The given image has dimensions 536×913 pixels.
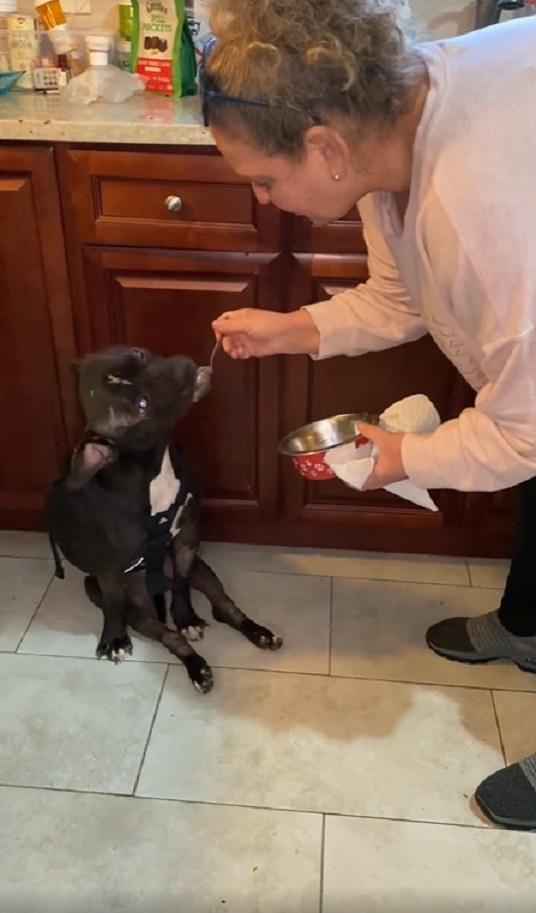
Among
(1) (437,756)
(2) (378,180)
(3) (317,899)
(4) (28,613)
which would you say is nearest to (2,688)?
(4) (28,613)

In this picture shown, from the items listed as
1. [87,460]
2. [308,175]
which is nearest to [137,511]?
[87,460]

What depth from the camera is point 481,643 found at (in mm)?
1807

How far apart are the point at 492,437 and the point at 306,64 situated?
0.50 meters

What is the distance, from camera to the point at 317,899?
4.56ft

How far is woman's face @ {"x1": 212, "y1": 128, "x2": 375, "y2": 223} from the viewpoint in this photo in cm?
103

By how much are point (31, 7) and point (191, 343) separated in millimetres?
896

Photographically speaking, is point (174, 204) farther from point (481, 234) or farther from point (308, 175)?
point (481, 234)

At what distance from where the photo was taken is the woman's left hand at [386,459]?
1265 mm

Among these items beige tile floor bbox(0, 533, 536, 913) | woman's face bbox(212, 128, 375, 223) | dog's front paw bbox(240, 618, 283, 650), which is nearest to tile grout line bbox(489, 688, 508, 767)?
beige tile floor bbox(0, 533, 536, 913)

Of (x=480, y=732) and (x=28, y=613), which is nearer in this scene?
(x=480, y=732)

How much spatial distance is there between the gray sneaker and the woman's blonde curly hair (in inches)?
44.4

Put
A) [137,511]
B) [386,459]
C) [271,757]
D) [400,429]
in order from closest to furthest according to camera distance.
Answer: [386,459] → [400,429] → [271,757] → [137,511]

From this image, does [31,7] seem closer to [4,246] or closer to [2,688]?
[4,246]

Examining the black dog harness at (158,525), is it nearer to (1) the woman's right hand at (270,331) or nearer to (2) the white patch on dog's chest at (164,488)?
(2) the white patch on dog's chest at (164,488)
